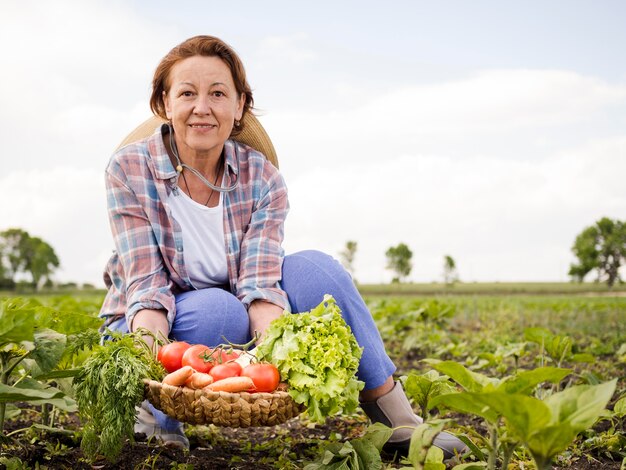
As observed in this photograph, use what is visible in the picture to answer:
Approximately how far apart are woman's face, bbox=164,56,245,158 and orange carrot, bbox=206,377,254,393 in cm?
125

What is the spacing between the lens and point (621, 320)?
9.84m

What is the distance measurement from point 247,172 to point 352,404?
4.62 feet

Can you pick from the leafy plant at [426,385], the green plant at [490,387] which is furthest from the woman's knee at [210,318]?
the green plant at [490,387]

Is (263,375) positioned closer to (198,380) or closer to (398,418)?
(198,380)

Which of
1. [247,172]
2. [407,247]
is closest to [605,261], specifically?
[407,247]

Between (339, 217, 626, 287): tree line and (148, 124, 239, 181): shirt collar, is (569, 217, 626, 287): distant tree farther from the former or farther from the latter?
(148, 124, 239, 181): shirt collar

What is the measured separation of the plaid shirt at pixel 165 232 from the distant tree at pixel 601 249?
5674cm

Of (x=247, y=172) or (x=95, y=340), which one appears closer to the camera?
(x=95, y=340)

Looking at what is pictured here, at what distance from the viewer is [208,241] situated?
316 cm

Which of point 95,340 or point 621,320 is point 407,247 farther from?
point 95,340

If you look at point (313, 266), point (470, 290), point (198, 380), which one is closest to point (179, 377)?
point (198, 380)

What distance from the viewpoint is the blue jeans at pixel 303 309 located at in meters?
2.76

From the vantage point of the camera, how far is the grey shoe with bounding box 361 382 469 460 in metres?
2.82

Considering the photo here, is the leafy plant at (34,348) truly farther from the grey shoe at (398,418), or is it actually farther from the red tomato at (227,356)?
the grey shoe at (398,418)
